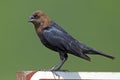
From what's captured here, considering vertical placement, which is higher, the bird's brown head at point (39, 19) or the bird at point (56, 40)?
the bird's brown head at point (39, 19)

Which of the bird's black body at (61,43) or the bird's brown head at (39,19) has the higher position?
the bird's brown head at (39,19)

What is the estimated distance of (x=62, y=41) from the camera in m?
1.46

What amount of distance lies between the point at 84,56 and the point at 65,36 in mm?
132

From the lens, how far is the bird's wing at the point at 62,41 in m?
1.41

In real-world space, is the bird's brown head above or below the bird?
above

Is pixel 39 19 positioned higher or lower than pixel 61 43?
higher

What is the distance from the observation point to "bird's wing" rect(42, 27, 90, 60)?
1.41 meters

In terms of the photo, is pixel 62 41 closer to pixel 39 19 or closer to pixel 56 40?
pixel 56 40

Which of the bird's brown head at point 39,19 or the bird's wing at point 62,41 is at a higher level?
the bird's brown head at point 39,19

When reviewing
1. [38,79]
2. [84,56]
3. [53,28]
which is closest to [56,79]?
[38,79]

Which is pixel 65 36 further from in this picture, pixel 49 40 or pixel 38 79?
pixel 38 79

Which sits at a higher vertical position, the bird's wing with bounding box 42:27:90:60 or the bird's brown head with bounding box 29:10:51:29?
the bird's brown head with bounding box 29:10:51:29

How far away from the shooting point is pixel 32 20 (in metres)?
1.45

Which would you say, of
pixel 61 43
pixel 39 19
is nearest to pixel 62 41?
pixel 61 43
